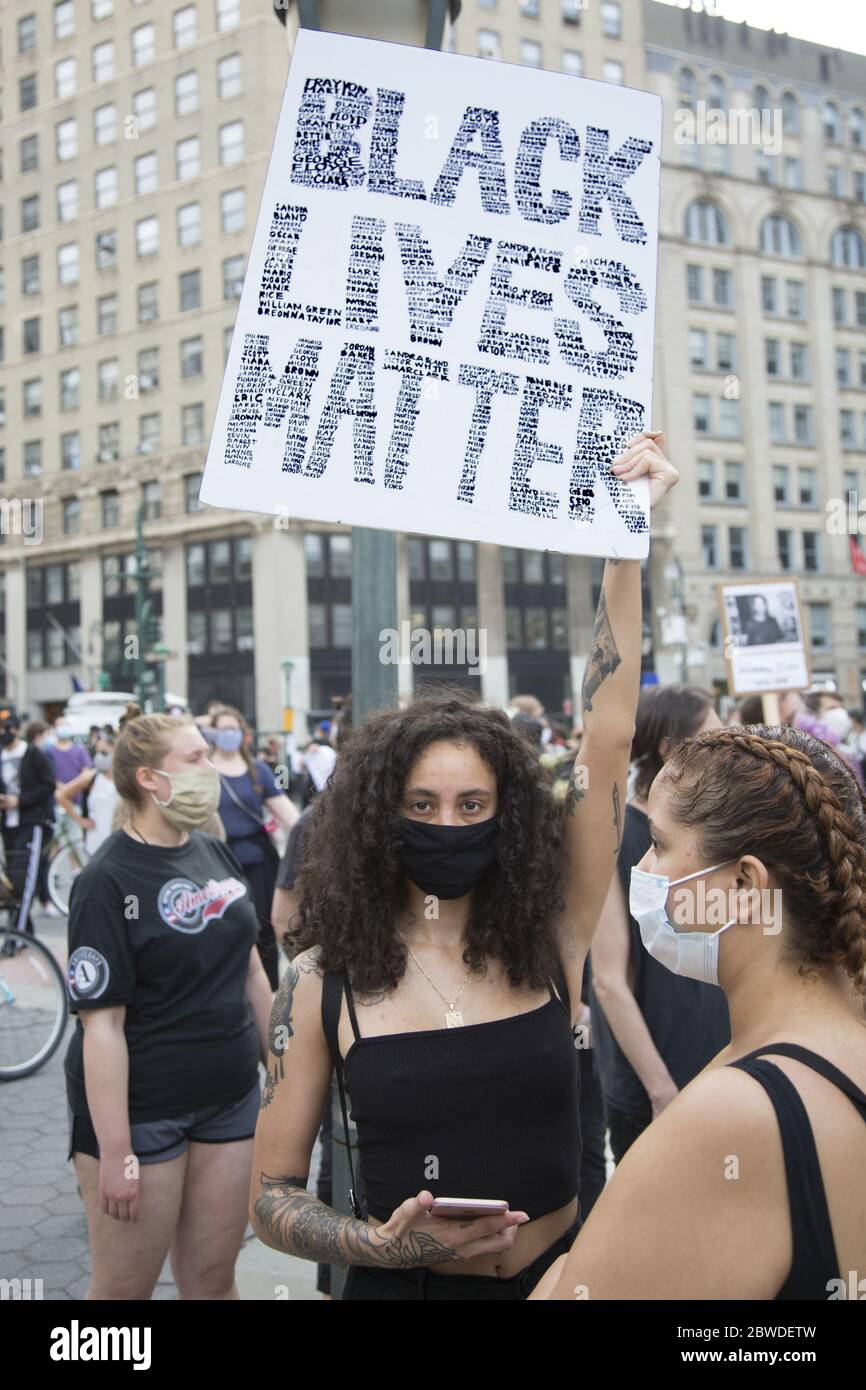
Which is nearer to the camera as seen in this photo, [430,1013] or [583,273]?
[430,1013]

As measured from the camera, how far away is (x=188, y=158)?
4566 cm

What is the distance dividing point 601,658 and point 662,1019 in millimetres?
1497

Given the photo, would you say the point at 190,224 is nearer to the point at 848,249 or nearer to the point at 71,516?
the point at 71,516

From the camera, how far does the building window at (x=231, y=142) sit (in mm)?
44094

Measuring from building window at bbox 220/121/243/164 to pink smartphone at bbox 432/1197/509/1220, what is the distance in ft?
158

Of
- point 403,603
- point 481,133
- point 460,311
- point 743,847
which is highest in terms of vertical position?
point 403,603

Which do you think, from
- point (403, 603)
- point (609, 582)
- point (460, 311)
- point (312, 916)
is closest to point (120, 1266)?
point (312, 916)

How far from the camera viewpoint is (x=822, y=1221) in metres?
1.43

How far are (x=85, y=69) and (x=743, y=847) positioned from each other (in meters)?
54.7

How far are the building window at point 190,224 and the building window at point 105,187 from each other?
11.6ft

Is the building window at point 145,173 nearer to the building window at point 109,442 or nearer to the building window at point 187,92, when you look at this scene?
the building window at point 187,92

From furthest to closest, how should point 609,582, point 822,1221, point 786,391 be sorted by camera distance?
1. point 786,391
2. point 609,582
3. point 822,1221

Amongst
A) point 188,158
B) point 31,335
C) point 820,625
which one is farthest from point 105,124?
point 820,625
